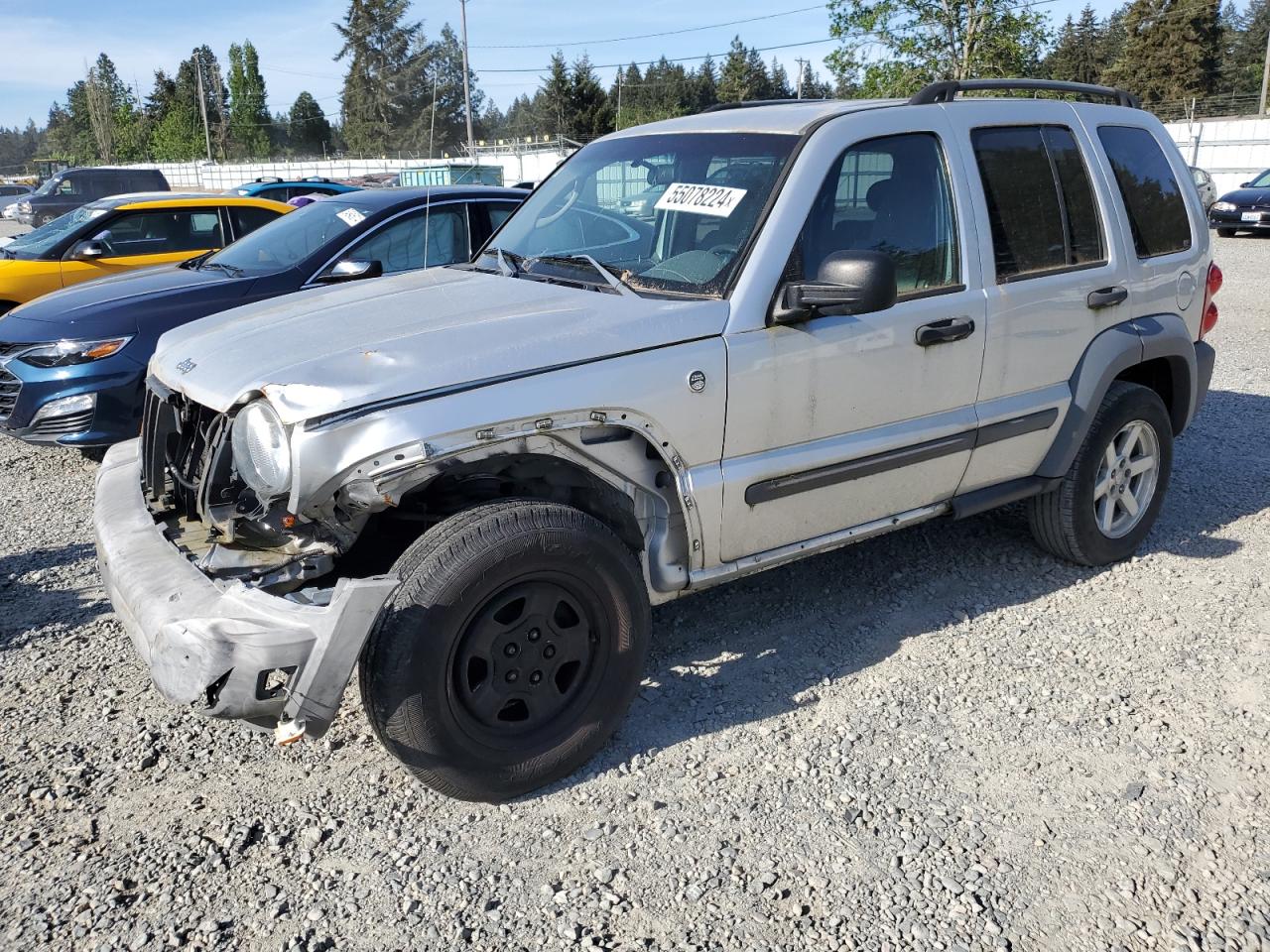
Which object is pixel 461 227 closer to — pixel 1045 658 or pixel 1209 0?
pixel 1045 658

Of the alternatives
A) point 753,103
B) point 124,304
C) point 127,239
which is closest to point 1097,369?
point 753,103

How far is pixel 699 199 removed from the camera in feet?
12.0

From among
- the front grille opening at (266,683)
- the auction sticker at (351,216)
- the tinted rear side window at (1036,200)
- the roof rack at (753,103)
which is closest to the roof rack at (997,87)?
the tinted rear side window at (1036,200)

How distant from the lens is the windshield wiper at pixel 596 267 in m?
3.47

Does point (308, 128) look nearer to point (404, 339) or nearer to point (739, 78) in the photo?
point (739, 78)

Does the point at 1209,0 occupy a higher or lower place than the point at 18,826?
higher

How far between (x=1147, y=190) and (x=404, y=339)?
347 cm

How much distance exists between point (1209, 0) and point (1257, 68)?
12.4 meters

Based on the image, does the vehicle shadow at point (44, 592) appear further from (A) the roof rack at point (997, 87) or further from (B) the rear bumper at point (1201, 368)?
(B) the rear bumper at point (1201, 368)

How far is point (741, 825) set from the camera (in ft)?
9.79

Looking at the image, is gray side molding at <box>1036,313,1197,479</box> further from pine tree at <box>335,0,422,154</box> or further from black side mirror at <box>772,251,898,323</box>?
pine tree at <box>335,0,422,154</box>

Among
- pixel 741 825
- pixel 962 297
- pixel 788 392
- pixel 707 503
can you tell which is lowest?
pixel 741 825

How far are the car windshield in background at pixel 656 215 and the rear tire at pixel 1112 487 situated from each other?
1.97m

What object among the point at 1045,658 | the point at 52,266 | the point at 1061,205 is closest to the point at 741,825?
the point at 1045,658
